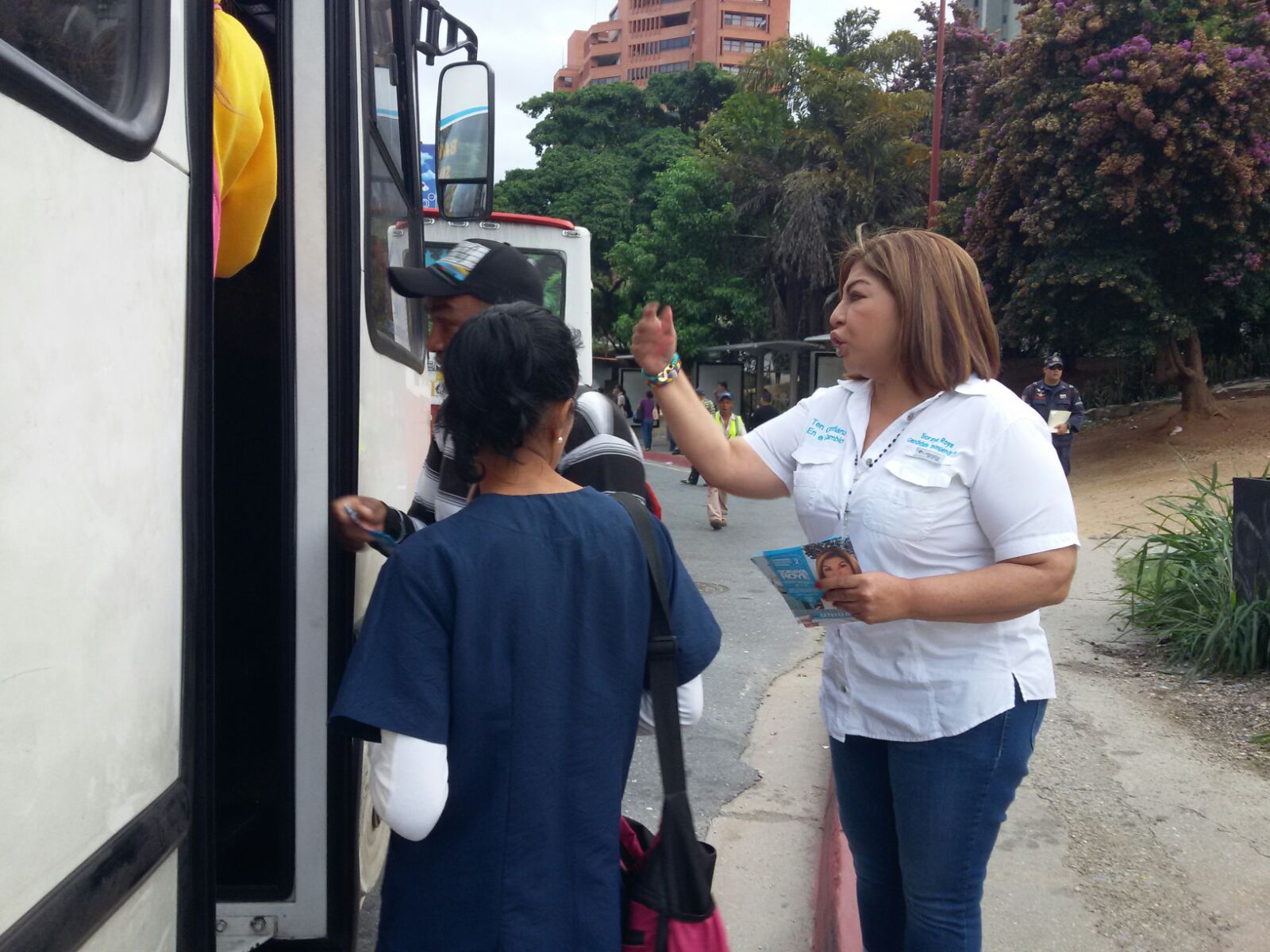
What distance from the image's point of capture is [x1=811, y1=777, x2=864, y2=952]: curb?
3.37 meters

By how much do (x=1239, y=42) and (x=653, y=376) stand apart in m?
18.8

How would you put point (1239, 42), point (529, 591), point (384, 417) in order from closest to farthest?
1. point (529, 591)
2. point (384, 417)
3. point (1239, 42)

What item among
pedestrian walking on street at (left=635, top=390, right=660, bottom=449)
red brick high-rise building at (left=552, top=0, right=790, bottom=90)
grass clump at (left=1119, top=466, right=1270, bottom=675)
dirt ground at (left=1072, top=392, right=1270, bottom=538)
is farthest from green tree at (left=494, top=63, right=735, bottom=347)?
red brick high-rise building at (left=552, top=0, right=790, bottom=90)

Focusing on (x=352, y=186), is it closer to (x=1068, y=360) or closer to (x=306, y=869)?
(x=306, y=869)

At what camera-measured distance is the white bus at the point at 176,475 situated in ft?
3.92

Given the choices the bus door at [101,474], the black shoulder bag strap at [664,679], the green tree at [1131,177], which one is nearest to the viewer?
the bus door at [101,474]

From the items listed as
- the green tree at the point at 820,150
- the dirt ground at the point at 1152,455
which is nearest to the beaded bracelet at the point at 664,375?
the dirt ground at the point at 1152,455

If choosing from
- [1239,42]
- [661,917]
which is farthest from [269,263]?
[1239,42]

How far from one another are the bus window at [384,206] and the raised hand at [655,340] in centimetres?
61

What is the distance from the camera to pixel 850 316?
92.7 inches

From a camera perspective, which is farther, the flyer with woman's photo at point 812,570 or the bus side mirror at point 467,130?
the bus side mirror at point 467,130

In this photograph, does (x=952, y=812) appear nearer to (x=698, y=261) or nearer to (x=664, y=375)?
(x=664, y=375)

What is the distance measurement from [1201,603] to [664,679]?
5.36 m

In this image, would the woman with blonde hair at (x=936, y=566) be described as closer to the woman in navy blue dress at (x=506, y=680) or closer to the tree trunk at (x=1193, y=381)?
the woman in navy blue dress at (x=506, y=680)
